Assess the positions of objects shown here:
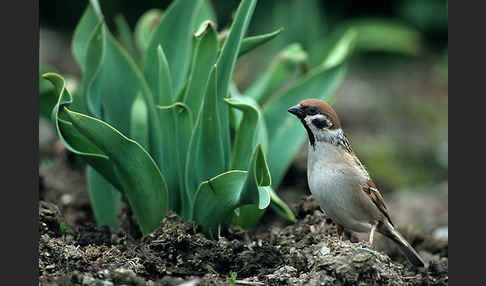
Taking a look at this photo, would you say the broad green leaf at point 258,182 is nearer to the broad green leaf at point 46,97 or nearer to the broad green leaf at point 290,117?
the broad green leaf at point 290,117

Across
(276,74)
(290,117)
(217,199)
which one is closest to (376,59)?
(276,74)

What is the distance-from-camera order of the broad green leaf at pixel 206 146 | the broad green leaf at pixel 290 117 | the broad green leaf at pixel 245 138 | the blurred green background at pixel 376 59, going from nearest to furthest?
1. the broad green leaf at pixel 206 146
2. the broad green leaf at pixel 245 138
3. the broad green leaf at pixel 290 117
4. the blurred green background at pixel 376 59

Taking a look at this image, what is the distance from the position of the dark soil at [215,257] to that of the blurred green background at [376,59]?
2.72 m

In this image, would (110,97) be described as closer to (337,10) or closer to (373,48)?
(373,48)

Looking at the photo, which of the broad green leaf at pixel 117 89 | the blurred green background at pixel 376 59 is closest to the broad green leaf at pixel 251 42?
the broad green leaf at pixel 117 89

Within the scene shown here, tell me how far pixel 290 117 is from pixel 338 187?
102cm

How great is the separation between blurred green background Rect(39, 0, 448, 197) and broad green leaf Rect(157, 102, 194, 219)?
9.95 ft

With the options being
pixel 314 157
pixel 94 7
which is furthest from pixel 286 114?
pixel 94 7

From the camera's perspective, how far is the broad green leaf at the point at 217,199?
3.09 meters

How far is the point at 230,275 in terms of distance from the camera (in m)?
3.13

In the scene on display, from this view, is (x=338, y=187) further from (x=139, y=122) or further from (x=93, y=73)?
(x=93, y=73)

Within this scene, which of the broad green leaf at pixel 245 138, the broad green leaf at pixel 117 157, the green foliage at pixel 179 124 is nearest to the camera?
the broad green leaf at pixel 117 157

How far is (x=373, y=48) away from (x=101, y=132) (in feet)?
20.0

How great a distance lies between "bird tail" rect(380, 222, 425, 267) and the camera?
3.49 meters
